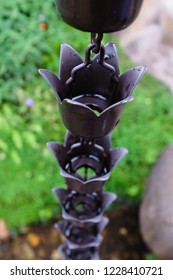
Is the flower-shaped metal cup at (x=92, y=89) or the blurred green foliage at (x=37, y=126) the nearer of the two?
the flower-shaped metal cup at (x=92, y=89)

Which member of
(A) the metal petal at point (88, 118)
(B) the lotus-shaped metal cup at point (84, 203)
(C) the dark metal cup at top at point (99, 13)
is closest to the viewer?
(C) the dark metal cup at top at point (99, 13)

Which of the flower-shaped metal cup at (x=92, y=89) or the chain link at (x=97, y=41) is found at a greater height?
the chain link at (x=97, y=41)

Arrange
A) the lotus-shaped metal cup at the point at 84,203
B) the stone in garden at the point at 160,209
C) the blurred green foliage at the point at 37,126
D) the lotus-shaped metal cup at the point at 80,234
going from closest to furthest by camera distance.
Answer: the lotus-shaped metal cup at the point at 84,203, the lotus-shaped metal cup at the point at 80,234, the stone in garden at the point at 160,209, the blurred green foliage at the point at 37,126

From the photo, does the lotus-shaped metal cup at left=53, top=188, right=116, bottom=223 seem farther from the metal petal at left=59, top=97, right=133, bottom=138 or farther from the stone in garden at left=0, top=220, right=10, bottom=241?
the stone in garden at left=0, top=220, right=10, bottom=241

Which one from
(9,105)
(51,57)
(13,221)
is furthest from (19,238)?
(51,57)

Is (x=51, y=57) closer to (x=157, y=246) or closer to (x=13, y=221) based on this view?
(x=13, y=221)

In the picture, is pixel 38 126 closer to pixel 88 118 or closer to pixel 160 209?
pixel 160 209

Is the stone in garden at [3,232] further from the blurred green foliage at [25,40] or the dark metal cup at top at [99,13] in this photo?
the dark metal cup at top at [99,13]

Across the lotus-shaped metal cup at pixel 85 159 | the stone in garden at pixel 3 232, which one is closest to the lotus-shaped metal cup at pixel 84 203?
the lotus-shaped metal cup at pixel 85 159
